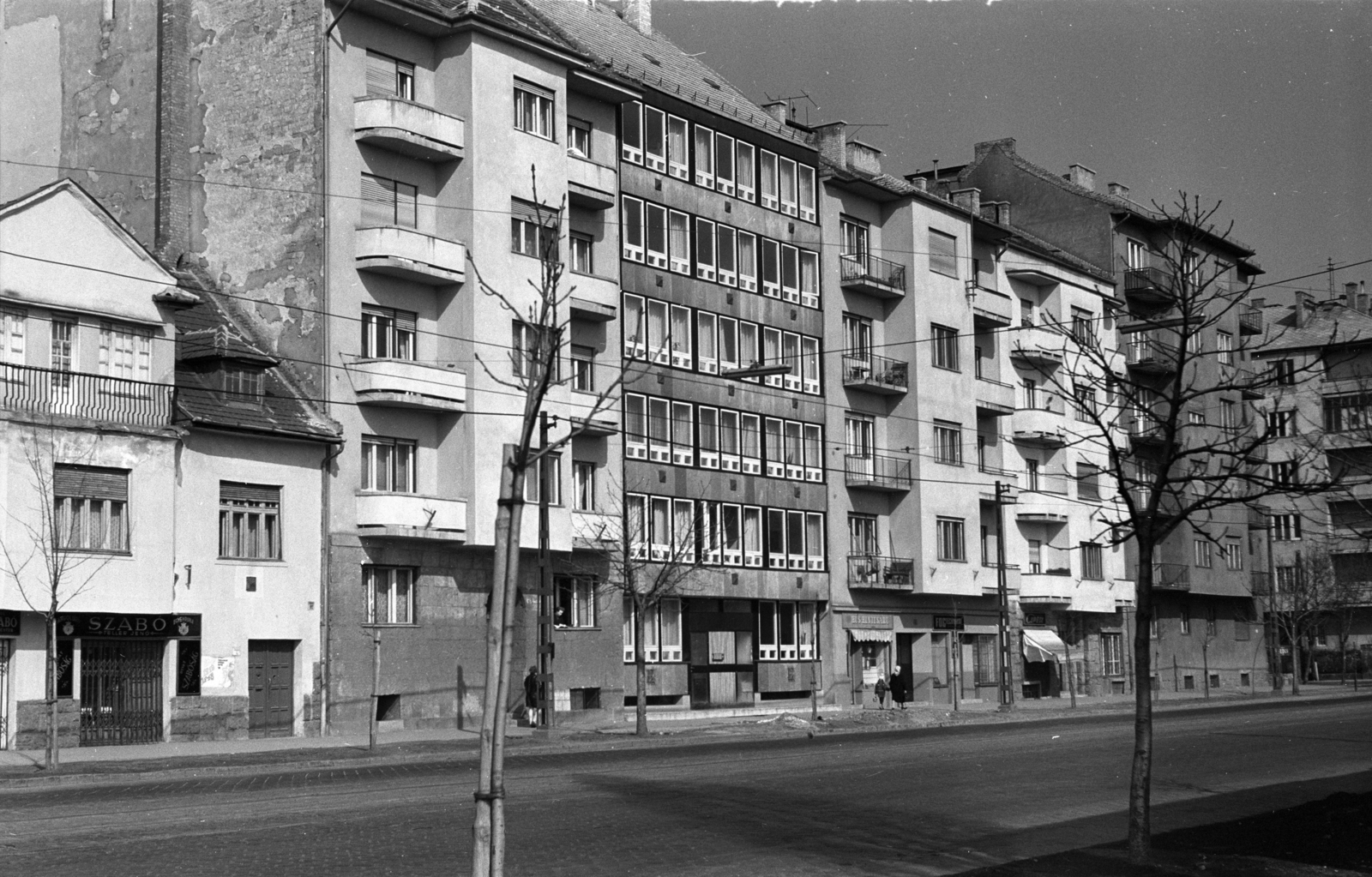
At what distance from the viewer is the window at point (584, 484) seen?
48375mm

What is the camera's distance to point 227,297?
43.5 metres

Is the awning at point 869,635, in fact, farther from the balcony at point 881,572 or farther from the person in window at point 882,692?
the person in window at point 882,692

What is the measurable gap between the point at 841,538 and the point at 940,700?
8.54 m

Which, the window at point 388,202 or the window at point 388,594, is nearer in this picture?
the window at point 388,594

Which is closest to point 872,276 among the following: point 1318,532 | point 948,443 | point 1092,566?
point 948,443

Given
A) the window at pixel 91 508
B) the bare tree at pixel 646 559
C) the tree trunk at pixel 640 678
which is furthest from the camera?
the bare tree at pixel 646 559

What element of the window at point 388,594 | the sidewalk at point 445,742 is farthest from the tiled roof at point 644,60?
the sidewalk at point 445,742

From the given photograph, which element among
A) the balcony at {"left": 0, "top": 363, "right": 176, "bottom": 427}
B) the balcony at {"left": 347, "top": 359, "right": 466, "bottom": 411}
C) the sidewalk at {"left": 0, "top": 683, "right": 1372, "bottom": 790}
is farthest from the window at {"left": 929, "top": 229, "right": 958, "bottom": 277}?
the balcony at {"left": 0, "top": 363, "right": 176, "bottom": 427}

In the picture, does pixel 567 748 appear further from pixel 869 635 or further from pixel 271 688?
pixel 869 635

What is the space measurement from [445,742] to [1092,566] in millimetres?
43824

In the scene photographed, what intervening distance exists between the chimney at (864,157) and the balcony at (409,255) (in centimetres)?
2371

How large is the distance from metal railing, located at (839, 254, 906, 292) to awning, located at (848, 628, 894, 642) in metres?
12.5

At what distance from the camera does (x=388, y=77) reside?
4409cm

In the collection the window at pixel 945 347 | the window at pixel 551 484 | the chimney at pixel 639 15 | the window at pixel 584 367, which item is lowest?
the window at pixel 551 484
